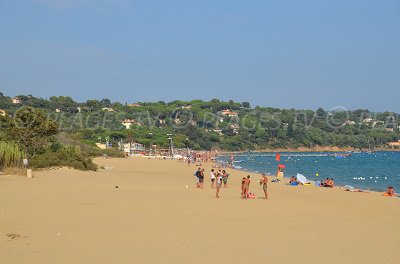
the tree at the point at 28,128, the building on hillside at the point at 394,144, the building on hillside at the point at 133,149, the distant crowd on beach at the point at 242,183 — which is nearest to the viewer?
the distant crowd on beach at the point at 242,183

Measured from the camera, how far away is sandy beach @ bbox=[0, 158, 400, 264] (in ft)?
29.9

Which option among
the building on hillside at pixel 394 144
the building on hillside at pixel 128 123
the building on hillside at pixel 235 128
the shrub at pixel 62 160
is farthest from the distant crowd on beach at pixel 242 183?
the building on hillside at pixel 394 144

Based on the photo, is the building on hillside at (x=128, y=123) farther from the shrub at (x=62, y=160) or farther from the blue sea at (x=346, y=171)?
the shrub at (x=62, y=160)

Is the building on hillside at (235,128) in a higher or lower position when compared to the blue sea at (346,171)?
higher

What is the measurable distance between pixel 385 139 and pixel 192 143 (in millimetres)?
84920

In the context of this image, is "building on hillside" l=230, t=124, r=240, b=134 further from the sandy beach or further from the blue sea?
the sandy beach

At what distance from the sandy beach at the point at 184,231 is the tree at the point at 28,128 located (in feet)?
46.4

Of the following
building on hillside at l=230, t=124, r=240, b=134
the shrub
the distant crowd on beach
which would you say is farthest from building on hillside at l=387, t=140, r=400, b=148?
the shrub

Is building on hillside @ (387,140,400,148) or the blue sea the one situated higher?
building on hillside @ (387,140,400,148)

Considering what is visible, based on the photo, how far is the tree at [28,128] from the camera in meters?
32.4

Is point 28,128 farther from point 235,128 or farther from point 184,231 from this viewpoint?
point 235,128

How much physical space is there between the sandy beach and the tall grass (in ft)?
27.8

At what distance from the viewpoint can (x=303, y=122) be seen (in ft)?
632

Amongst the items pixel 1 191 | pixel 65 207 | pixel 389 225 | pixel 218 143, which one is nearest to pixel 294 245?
pixel 389 225
